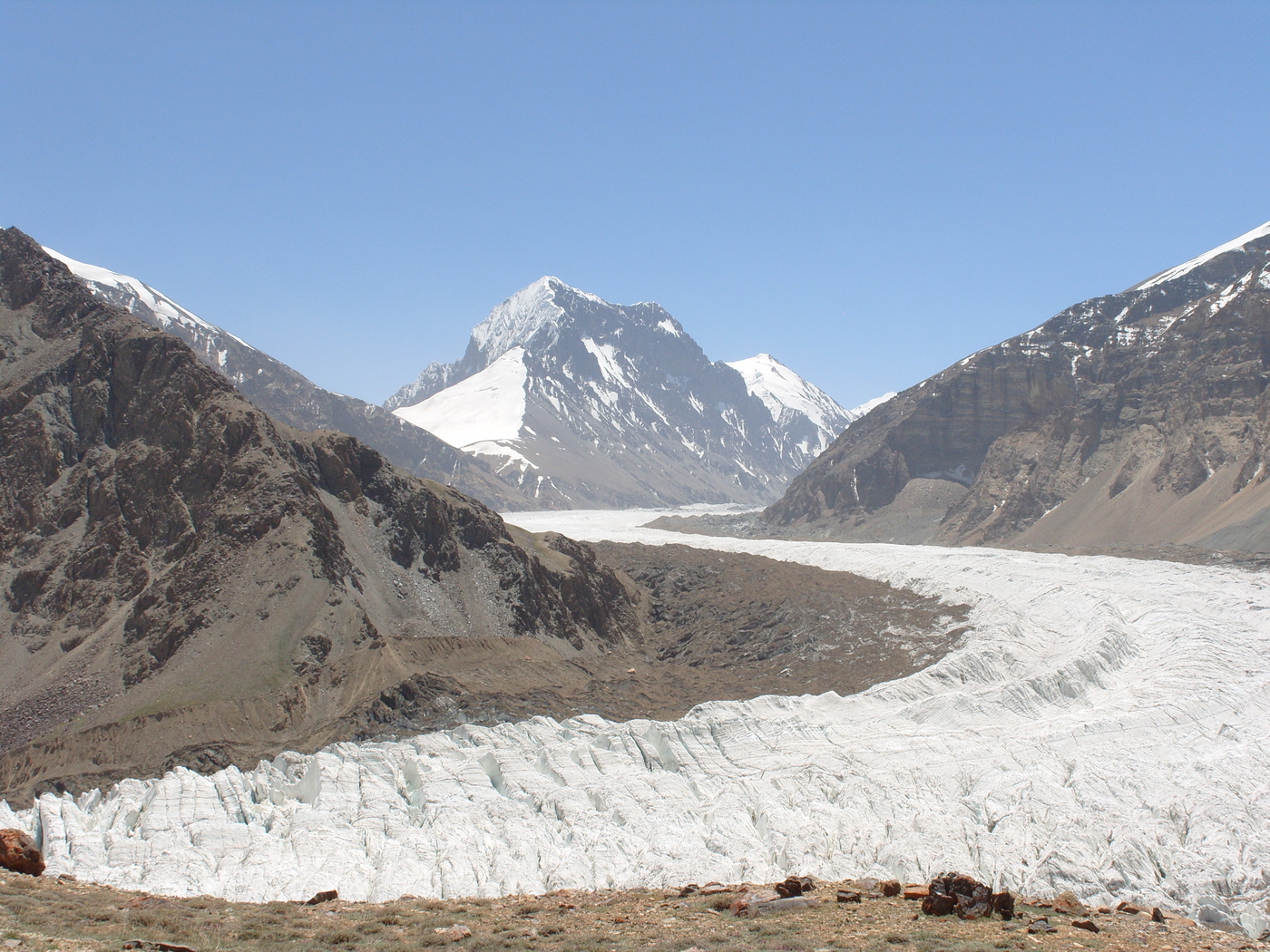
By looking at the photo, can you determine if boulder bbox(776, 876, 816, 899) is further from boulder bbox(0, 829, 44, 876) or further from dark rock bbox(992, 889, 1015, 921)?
boulder bbox(0, 829, 44, 876)

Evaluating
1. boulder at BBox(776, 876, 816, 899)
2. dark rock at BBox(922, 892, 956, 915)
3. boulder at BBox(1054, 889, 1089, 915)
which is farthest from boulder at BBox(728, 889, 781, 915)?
boulder at BBox(1054, 889, 1089, 915)

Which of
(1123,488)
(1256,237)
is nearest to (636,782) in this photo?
(1123,488)

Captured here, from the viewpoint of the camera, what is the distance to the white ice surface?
15600cm

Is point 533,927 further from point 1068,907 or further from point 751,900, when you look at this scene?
point 1068,907

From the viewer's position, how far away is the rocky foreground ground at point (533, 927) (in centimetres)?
1667

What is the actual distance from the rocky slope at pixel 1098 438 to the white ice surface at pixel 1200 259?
2.01ft

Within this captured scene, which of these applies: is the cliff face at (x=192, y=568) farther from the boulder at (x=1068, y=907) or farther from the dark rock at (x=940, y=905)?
the boulder at (x=1068, y=907)

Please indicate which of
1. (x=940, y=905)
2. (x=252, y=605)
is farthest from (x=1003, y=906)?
(x=252, y=605)

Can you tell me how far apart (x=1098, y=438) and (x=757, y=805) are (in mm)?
111163

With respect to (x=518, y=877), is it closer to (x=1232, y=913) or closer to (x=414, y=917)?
(x=414, y=917)

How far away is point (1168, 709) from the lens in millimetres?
40656

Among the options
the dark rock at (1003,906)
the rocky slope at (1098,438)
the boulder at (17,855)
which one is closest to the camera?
the dark rock at (1003,906)

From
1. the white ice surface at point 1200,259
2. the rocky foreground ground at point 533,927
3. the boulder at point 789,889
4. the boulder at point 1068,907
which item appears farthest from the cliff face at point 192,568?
the white ice surface at point 1200,259

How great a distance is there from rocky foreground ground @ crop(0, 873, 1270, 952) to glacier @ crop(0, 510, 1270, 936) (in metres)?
7.05
